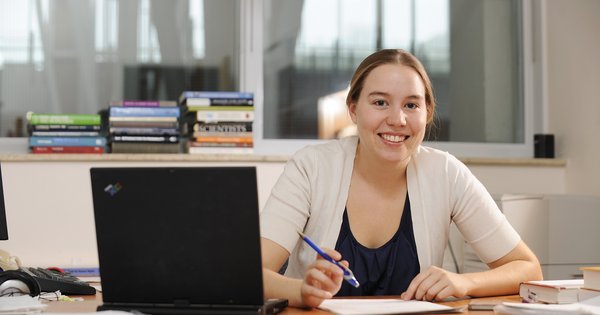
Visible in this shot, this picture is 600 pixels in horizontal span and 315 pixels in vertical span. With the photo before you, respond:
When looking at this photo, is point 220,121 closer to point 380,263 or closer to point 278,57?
point 278,57

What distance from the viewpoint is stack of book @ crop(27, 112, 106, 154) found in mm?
3439

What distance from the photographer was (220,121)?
3.55 metres

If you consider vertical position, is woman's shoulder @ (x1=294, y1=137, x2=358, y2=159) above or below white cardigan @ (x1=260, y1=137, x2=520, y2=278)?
above

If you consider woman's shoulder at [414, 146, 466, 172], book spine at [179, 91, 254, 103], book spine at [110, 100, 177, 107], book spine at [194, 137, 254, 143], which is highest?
book spine at [179, 91, 254, 103]

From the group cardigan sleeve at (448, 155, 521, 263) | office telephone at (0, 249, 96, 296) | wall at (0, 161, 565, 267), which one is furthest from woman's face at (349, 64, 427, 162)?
wall at (0, 161, 565, 267)

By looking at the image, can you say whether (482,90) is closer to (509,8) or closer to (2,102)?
(509,8)

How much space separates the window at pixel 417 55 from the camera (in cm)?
388

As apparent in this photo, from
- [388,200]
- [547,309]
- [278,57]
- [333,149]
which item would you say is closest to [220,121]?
[278,57]

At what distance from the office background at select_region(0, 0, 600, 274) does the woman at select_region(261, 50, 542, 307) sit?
129cm

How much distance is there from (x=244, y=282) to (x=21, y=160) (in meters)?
2.21

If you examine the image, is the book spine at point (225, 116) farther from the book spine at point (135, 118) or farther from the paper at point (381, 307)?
the paper at point (381, 307)

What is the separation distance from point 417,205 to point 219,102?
155cm

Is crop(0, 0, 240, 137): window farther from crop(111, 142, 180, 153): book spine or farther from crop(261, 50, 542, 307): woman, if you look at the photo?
crop(261, 50, 542, 307): woman

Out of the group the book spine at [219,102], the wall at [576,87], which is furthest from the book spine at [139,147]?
the wall at [576,87]
